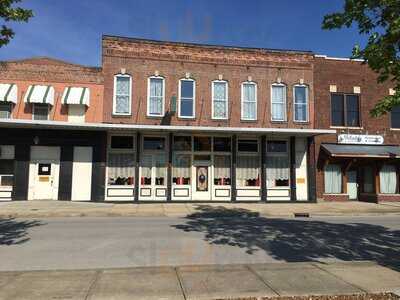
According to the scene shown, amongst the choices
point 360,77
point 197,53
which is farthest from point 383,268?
point 360,77

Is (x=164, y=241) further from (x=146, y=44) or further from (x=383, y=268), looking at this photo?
(x=146, y=44)

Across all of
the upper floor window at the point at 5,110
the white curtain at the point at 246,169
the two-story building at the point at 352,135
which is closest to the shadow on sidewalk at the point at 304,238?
the white curtain at the point at 246,169

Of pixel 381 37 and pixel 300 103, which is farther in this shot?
pixel 300 103

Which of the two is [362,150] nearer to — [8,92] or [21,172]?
[21,172]

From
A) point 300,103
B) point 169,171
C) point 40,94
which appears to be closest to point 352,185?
point 300,103

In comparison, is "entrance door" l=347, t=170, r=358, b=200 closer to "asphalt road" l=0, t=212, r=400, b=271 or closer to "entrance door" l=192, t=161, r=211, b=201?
"entrance door" l=192, t=161, r=211, b=201

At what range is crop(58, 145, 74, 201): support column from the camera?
21.6 meters

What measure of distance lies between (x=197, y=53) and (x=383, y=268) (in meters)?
18.0

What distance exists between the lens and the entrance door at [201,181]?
23.1 meters

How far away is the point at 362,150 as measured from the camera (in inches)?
954

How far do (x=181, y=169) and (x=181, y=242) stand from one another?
40.5 ft

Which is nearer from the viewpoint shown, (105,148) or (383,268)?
(383,268)

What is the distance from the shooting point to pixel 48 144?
71.2ft

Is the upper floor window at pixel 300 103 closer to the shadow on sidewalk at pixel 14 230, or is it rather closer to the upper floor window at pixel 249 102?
the upper floor window at pixel 249 102
